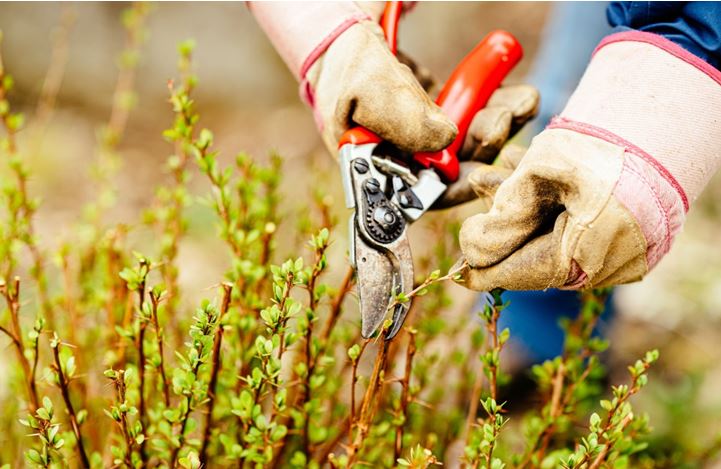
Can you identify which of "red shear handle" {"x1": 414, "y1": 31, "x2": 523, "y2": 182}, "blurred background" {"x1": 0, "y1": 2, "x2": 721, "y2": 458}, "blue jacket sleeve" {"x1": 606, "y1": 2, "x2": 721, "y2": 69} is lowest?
"blurred background" {"x1": 0, "y1": 2, "x2": 721, "y2": 458}

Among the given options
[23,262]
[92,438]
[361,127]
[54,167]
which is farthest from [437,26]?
[92,438]

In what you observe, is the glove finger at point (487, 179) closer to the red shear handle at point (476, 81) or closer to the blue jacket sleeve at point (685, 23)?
the red shear handle at point (476, 81)

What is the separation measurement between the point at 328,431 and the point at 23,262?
71.9 inches

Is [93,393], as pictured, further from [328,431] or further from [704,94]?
[704,94]

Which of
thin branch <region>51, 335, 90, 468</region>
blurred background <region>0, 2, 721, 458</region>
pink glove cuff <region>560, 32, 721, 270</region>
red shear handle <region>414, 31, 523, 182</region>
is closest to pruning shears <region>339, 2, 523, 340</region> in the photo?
red shear handle <region>414, 31, 523, 182</region>

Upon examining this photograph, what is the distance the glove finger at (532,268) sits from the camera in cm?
103

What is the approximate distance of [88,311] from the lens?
1.66 meters

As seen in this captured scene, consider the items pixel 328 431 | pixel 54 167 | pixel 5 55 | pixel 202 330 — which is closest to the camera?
pixel 202 330

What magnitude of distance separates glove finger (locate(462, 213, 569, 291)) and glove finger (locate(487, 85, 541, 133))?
36 cm

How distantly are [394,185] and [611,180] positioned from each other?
400 mm

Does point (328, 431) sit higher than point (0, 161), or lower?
lower

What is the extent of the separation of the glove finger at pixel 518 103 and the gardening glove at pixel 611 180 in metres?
0.23

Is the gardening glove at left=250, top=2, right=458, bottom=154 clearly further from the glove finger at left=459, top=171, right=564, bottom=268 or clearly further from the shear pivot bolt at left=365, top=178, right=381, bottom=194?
the glove finger at left=459, top=171, right=564, bottom=268

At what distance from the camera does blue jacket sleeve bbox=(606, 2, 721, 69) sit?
1.06 m
